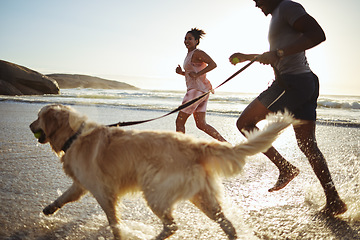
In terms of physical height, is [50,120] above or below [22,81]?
below

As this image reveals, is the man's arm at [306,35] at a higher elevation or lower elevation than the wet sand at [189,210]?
higher

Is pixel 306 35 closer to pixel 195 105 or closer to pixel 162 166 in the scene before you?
pixel 162 166

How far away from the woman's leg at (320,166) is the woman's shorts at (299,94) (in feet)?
0.38

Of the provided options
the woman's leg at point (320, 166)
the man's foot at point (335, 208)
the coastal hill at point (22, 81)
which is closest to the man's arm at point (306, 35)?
the woman's leg at point (320, 166)

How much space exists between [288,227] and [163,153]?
53.6 inches

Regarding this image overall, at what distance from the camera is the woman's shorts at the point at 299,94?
2795mm

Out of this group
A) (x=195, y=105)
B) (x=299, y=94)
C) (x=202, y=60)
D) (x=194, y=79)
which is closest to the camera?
(x=299, y=94)

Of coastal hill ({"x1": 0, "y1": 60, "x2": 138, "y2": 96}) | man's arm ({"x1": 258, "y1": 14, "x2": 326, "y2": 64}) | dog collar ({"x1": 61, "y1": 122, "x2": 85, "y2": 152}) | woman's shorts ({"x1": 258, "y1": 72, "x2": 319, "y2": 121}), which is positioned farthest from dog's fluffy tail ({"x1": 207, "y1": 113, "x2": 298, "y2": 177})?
coastal hill ({"x1": 0, "y1": 60, "x2": 138, "y2": 96})

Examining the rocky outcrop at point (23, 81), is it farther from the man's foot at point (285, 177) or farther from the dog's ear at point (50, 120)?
the man's foot at point (285, 177)

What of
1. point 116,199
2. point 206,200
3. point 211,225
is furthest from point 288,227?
point 116,199

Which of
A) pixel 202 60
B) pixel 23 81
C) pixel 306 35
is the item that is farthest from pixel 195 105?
pixel 23 81

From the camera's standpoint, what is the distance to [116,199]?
236 cm

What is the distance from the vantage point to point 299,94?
9.18ft

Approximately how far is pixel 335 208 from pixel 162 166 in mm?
1829
